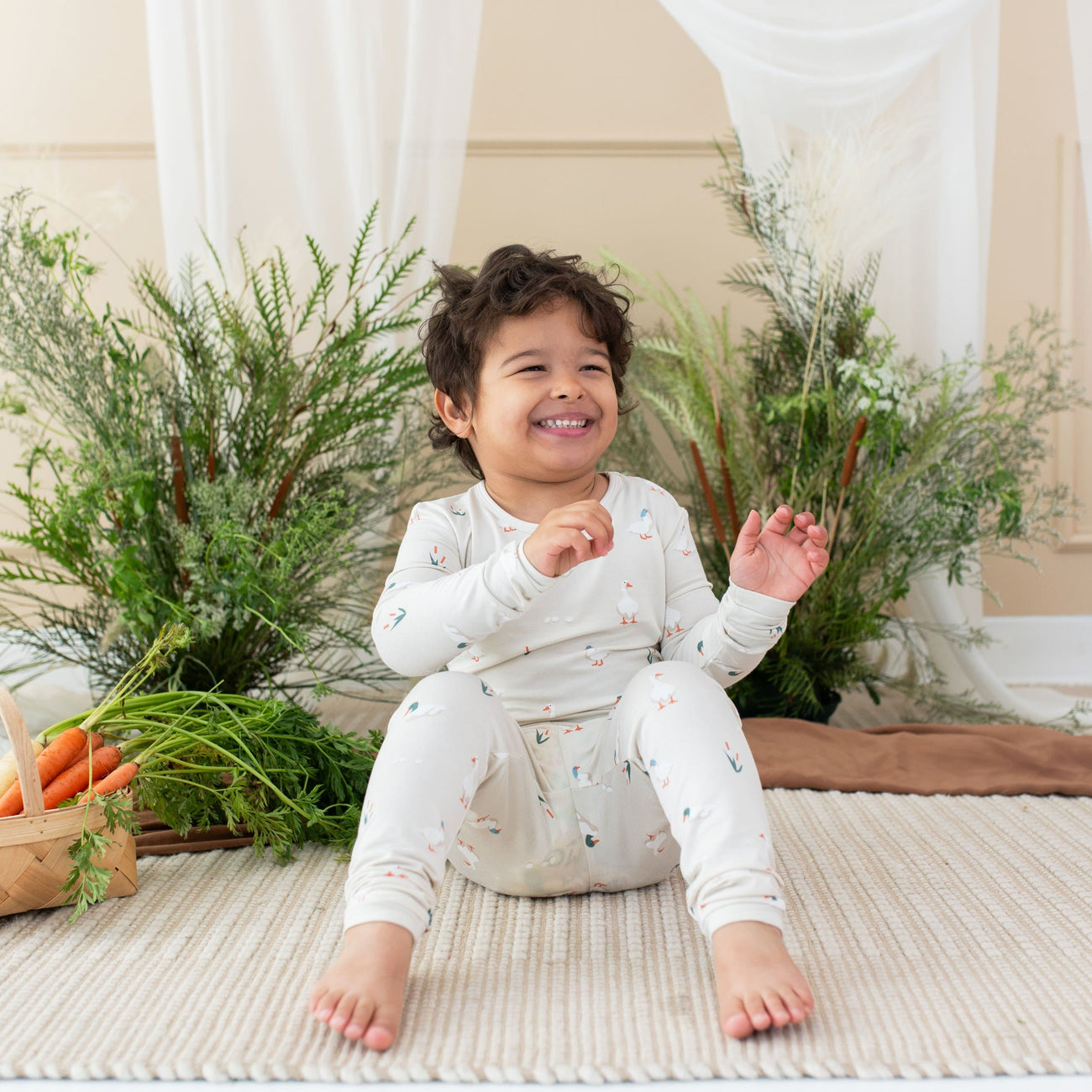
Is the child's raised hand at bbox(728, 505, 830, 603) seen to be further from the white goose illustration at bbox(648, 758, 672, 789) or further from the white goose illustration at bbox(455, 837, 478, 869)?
the white goose illustration at bbox(455, 837, 478, 869)

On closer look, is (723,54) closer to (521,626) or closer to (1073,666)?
(521,626)

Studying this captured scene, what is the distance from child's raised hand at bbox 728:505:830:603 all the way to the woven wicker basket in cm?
76

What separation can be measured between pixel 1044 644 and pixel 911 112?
4.69 ft

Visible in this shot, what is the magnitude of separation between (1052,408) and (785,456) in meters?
0.53

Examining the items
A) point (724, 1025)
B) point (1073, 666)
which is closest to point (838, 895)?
point (724, 1025)

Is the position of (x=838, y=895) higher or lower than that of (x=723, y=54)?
lower

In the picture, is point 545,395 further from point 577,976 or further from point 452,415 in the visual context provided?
point 577,976

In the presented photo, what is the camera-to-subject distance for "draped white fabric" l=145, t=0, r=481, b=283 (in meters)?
1.82

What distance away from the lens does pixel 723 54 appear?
73.4 inches

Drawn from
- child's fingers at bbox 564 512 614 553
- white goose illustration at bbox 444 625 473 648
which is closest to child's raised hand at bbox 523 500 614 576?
child's fingers at bbox 564 512 614 553

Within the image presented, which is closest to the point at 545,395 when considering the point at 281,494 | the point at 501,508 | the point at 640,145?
the point at 501,508

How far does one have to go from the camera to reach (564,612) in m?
1.18

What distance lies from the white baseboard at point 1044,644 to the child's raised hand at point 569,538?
6.47 ft

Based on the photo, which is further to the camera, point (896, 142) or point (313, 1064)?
point (896, 142)
